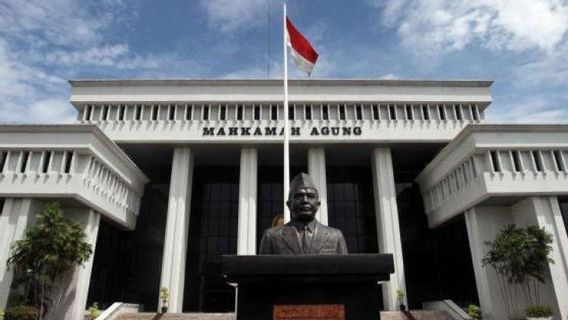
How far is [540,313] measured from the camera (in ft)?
84.5

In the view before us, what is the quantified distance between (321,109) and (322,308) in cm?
3432

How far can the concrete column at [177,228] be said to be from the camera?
34.3 meters

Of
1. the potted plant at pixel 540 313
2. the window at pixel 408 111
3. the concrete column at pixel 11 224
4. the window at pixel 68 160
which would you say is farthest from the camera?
the window at pixel 408 111

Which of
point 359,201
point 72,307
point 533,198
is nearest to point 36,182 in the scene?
point 72,307

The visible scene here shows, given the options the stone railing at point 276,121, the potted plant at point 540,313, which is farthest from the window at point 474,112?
the potted plant at point 540,313

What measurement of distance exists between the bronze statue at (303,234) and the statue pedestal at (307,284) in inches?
42.3

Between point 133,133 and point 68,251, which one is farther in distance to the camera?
point 133,133

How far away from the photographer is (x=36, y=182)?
1157 inches

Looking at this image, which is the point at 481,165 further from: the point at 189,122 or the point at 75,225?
the point at 75,225

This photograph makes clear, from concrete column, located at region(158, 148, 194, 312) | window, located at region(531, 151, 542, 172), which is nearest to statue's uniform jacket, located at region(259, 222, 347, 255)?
window, located at region(531, 151, 542, 172)

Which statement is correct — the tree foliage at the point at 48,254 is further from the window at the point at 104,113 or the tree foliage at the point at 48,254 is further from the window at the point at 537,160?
the window at the point at 537,160

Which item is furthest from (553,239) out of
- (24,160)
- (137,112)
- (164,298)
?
(24,160)

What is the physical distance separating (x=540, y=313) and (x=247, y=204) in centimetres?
2386

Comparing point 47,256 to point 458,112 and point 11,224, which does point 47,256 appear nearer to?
point 11,224
